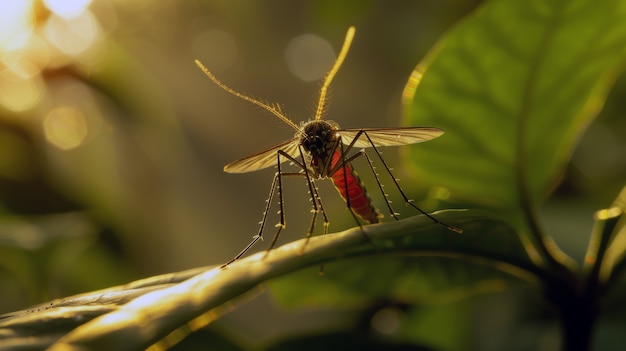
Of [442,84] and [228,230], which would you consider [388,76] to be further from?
[442,84]

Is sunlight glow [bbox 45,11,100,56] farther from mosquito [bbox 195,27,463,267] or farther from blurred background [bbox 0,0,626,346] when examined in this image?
mosquito [bbox 195,27,463,267]

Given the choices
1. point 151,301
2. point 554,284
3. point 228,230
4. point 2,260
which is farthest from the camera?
point 228,230

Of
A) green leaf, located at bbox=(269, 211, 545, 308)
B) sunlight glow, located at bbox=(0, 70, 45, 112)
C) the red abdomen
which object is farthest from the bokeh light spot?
green leaf, located at bbox=(269, 211, 545, 308)

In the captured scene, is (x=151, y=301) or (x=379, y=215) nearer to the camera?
(x=151, y=301)

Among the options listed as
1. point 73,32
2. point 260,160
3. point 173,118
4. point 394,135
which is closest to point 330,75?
point 394,135

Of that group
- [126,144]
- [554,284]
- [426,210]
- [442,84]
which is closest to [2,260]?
[426,210]

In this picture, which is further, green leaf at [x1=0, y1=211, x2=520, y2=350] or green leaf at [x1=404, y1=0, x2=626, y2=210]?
green leaf at [x1=404, y1=0, x2=626, y2=210]

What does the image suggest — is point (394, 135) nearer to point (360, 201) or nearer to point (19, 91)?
point (360, 201)
